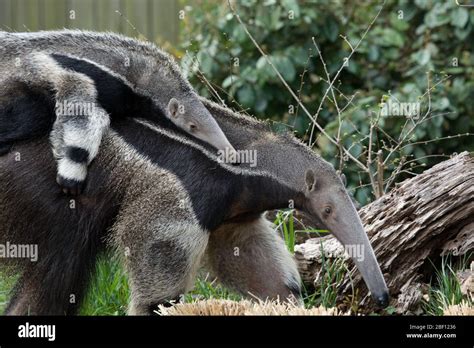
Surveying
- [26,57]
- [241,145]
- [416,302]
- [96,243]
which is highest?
[26,57]

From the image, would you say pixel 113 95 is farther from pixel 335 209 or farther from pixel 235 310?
pixel 235 310

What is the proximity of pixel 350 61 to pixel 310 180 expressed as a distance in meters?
4.30

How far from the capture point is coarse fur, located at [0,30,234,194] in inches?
226

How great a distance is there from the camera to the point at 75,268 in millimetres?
6160

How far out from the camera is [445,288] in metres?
6.36

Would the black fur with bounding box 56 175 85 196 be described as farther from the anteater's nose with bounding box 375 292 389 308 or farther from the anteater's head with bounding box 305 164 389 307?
the anteater's nose with bounding box 375 292 389 308

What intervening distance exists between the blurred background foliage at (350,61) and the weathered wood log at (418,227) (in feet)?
8.83

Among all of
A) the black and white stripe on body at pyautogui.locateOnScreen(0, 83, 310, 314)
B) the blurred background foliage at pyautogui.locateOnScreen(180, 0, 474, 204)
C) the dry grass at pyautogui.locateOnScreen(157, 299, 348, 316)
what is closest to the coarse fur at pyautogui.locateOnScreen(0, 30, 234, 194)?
the black and white stripe on body at pyautogui.locateOnScreen(0, 83, 310, 314)

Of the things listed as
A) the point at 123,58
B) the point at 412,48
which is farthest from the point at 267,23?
the point at 123,58

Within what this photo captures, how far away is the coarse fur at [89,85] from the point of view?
575 centimetres

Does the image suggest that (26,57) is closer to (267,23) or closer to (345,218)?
(345,218)

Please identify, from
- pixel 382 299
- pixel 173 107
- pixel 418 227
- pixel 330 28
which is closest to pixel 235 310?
pixel 382 299

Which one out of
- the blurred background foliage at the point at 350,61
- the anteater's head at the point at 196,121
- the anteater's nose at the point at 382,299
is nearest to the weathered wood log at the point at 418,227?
Result: the anteater's nose at the point at 382,299

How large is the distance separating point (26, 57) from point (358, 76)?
5216 mm
